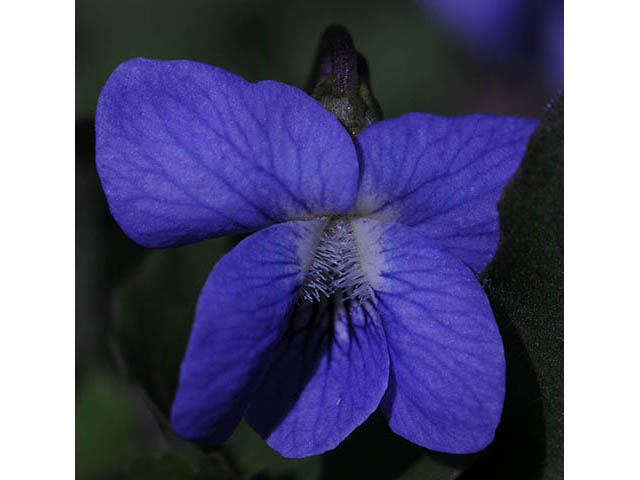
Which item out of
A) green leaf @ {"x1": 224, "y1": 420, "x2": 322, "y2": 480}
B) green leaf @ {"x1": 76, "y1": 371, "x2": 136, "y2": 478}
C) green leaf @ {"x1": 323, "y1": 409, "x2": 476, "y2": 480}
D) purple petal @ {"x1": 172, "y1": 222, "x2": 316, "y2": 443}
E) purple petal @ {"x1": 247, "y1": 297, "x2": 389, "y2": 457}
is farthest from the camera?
green leaf @ {"x1": 76, "y1": 371, "x2": 136, "y2": 478}

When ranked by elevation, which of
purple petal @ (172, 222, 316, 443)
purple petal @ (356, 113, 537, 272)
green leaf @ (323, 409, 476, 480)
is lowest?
green leaf @ (323, 409, 476, 480)

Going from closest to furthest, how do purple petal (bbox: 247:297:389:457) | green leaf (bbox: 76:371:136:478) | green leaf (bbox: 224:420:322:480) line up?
purple petal (bbox: 247:297:389:457) → green leaf (bbox: 224:420:322:480) → green leaf (bbox: 76:371:136:478)

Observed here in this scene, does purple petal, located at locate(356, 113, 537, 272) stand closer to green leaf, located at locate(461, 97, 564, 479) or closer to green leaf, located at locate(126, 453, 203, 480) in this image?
green leaf, located at locate(461, 97, 564, 479)

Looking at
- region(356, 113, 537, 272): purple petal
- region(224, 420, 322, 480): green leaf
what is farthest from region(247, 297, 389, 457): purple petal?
region(224, 420, 322, 480): green leaf

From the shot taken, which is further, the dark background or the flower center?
the dark background

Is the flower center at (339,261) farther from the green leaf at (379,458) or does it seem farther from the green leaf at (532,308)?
the green leaf at (379,458)

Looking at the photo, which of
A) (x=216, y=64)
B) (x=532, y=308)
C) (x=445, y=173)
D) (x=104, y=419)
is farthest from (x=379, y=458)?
(x=216, y=64)

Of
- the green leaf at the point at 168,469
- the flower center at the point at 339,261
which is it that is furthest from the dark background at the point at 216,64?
the flower center at the point at 339,261
